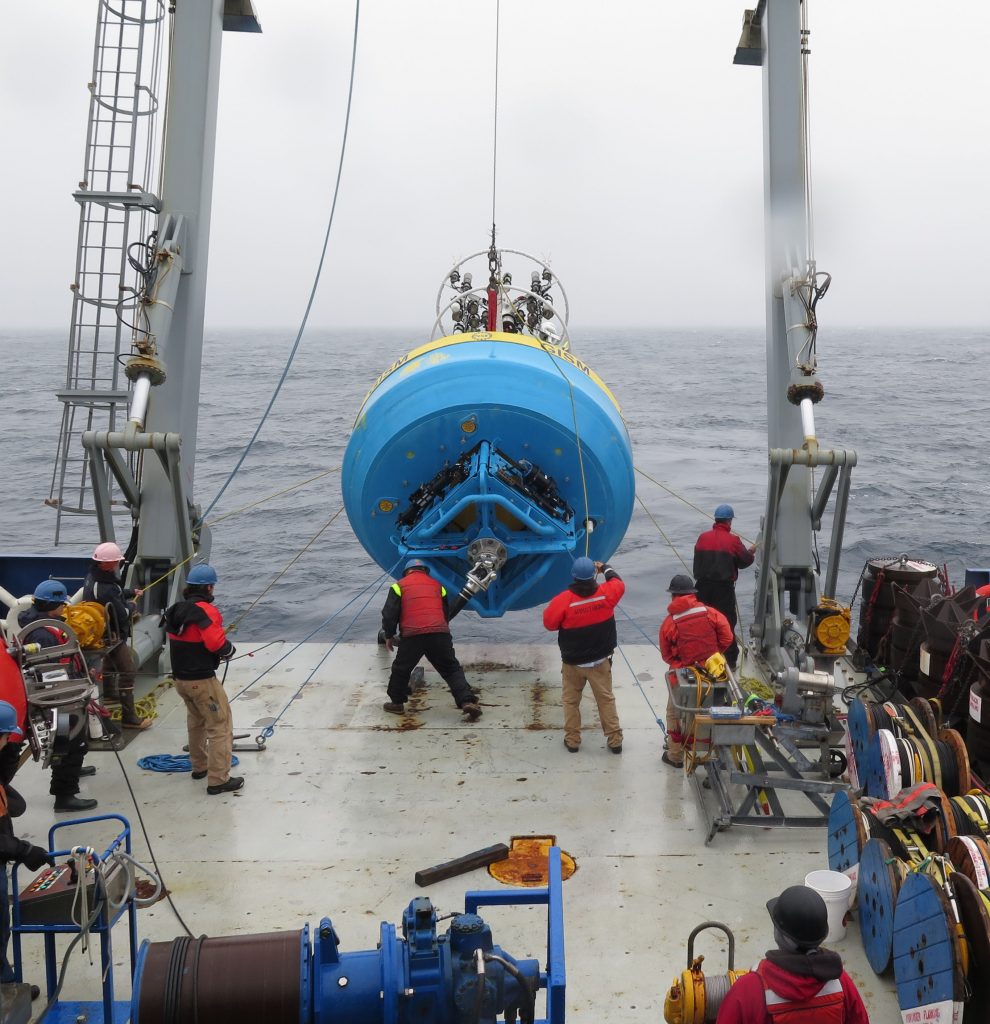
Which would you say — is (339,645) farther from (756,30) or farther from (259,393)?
(259,393)

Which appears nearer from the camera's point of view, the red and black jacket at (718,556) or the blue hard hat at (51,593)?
the blue hard hat at (51,593)

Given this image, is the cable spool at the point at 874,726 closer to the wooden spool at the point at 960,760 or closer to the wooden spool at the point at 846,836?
the wooden spool at the point at 960,760

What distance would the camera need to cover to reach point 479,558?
878 centimetres

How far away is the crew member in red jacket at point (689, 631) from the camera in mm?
7477

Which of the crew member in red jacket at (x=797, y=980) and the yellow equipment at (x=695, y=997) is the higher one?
the crew member in red jacket at (x=797, y=980)

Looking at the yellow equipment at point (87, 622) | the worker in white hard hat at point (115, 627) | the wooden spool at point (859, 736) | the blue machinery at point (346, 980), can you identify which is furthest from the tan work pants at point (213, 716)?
the wooden spool at point (859, 736)

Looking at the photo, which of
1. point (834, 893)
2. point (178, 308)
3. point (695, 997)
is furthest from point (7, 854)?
point (178, 308)

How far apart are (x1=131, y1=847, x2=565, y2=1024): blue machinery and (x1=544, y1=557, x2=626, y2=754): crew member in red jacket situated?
3767mm

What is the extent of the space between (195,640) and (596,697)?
2.87m

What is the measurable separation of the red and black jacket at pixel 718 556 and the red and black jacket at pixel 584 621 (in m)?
1.98

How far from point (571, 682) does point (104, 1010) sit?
4.08 metres

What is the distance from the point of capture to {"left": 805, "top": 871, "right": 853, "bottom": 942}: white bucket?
5395mm

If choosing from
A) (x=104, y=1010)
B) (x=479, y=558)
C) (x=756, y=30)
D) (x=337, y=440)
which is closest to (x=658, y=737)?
(x=479, y=558)

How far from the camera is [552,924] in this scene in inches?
156
